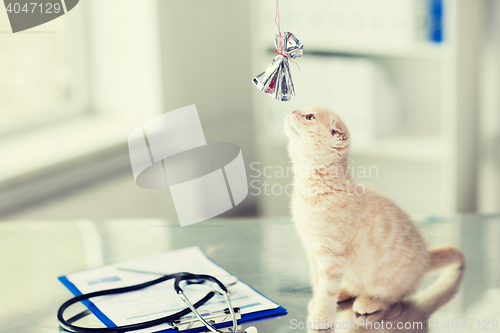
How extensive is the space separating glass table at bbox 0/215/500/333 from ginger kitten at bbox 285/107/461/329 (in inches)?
2.8

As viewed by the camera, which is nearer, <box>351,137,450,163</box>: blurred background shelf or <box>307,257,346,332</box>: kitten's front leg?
<box>307,257,346,332</box>: kitten's front leg

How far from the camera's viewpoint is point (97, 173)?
161 cm

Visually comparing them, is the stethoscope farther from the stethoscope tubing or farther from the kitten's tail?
the kitten's tail

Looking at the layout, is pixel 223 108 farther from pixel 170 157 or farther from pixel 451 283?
pixel 451 283

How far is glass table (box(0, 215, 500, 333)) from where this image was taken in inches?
23.7

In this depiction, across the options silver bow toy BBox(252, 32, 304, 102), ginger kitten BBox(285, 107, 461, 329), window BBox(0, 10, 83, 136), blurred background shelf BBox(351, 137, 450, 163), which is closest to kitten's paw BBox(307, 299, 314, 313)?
ginger kitten BBox(285, 107, 461, 329)

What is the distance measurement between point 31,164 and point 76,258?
708 mm

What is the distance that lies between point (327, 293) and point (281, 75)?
0.26 m

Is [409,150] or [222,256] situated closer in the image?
[222,256]

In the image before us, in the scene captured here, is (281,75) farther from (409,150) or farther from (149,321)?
(409,150)

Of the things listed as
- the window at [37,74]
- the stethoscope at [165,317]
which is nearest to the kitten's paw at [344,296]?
the stethoscope at [165,317]

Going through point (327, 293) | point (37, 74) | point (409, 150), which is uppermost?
point (37, 74)

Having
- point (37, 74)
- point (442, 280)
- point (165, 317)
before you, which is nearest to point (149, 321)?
point (165, 317)

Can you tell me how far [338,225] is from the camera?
0.55m
